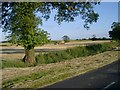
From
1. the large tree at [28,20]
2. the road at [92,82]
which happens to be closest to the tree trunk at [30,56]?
the large tree at [28,20]

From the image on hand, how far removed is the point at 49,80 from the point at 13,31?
1591 cm

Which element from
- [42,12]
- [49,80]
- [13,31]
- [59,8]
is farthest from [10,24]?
[49,80]

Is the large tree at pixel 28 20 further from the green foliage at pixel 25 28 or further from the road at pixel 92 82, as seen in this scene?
the road at pixel 92 82

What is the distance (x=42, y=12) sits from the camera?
33.3 metres

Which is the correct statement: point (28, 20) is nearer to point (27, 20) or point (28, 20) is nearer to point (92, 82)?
point (27, 20)

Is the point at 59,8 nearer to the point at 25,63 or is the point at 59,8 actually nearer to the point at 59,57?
the point at 25,63

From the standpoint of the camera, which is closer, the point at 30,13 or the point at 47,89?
the point at 47,89

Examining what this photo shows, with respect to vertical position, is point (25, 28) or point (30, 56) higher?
point (25, 28)

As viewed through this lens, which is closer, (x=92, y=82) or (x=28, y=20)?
(x=92, y=82)

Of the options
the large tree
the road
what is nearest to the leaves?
the large tree

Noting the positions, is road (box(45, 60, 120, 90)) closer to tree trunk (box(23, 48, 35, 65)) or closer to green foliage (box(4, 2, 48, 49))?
green foliage (box(4, 2, 48, 49))

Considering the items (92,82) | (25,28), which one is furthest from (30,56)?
(92,82)

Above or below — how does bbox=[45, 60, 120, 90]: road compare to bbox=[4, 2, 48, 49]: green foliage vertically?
below

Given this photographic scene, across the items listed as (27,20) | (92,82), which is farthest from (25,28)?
(92,82)
